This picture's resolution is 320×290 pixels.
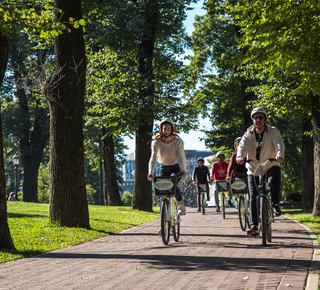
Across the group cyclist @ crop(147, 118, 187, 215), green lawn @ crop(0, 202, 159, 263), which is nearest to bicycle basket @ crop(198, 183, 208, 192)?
green lawn @ crop(0, 202, 159, 263)

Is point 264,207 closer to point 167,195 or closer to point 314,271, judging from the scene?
point 167,195

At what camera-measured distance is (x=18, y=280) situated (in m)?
5.23

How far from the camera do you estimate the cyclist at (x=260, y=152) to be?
26.0 ft

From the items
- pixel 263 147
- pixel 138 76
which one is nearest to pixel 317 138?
pixel 263 147

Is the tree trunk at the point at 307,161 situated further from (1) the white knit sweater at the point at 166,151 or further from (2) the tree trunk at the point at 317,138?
(1) the white knit sweater at the point at 166,151

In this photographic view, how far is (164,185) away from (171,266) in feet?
7.82

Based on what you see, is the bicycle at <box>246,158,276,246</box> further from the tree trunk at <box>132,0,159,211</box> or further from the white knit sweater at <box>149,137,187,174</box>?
the tree trunk at <box>132,0,159,211</box>

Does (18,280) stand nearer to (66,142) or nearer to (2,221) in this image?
(2,221)

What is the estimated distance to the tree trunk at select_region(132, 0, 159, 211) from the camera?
63.6ft

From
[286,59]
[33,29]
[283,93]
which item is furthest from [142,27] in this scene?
[33,29]

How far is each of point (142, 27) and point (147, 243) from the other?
12.4 meters

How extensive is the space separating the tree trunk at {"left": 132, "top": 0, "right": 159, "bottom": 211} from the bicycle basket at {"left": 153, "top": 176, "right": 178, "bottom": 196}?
11058 mm

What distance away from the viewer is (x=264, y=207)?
766cm

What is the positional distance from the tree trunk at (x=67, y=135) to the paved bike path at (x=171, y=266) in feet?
7.42
